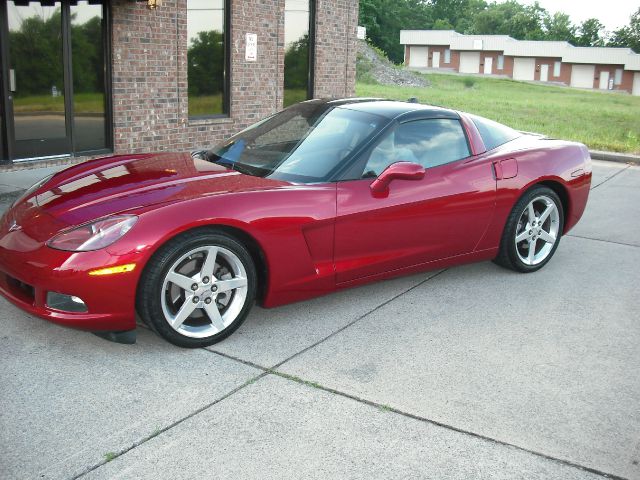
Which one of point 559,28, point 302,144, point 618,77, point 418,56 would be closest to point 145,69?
point 302,144

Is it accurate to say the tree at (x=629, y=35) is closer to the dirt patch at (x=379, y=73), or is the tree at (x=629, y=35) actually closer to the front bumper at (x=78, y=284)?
the dirt patch at (x=379, y=73)

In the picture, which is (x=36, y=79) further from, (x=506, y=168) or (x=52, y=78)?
(x=506, y=168)

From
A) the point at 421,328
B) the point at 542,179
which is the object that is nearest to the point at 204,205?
the point at 421,328

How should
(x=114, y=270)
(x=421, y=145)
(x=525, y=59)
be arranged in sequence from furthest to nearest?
(x=525, y=59)
(x=421, y=145)
(x=114, y=270)

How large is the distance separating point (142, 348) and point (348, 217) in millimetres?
1537

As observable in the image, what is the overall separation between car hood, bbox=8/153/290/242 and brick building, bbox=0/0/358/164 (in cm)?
543

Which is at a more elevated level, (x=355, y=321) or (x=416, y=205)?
(x=416, y=205)

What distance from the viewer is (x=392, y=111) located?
5531 millimetres

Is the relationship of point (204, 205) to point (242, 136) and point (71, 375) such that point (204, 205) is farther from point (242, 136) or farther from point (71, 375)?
point (242, 136)

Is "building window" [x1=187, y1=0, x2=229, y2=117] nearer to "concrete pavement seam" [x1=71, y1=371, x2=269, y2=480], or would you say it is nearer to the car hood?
the car hood

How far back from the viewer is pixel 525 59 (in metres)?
94.9

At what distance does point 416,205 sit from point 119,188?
2012 mm

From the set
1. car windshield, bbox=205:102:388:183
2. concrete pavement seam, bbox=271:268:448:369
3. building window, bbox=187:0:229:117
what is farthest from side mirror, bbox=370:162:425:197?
building window, bbox=187:0:229:117

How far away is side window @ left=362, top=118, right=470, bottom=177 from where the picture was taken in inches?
205
